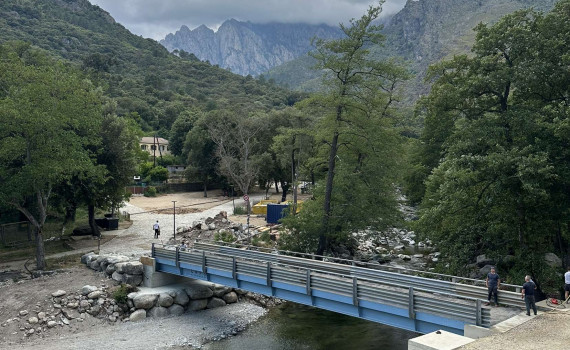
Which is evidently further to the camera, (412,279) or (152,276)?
(152,276)

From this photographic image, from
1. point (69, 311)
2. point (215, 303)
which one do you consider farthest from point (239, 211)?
point (69, 311)

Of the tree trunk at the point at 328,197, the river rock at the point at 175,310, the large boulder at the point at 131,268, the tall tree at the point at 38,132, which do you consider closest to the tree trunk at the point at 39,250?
the tall tree at the point at 38,132

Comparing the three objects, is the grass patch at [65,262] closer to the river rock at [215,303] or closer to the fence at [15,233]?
the fence at [15,233]

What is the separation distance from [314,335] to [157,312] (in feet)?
26.9

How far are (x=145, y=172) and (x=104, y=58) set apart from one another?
79438 millimetres

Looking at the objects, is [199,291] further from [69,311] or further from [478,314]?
[478,314]

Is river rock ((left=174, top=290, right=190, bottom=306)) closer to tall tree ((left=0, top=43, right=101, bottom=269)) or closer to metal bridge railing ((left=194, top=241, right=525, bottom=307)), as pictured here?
metal bridge railing ((left=194, top=241, right=525, bottom=307))

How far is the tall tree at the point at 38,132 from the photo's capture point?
82.1 feet

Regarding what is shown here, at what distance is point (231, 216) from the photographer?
46.1m

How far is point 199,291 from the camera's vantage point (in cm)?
2438

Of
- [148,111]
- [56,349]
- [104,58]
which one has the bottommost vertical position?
[56,349]

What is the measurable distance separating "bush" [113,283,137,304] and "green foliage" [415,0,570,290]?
15305 mm

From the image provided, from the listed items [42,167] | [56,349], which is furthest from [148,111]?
[56,349]

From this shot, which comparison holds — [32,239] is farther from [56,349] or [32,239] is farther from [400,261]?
[400,261]
